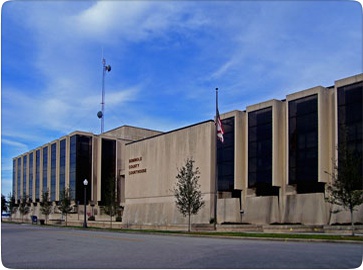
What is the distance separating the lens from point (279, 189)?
141 ft

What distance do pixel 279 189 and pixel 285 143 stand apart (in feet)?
13.8

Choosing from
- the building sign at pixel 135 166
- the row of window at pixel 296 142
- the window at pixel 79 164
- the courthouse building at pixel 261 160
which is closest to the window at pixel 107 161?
the window at pixel 79 164

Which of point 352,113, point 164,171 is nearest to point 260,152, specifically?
point 352,113

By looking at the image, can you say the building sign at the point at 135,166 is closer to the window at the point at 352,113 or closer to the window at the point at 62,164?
the window at the point at 62,164

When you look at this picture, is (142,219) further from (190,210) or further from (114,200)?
(190,210)

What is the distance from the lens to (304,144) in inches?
1612

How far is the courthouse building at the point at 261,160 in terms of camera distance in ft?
126

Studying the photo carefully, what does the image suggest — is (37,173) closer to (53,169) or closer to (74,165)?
(53,169)

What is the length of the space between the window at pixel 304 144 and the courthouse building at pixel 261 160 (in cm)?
8

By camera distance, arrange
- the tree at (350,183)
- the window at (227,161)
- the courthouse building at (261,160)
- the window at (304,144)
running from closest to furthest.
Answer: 1. the tree at (350,183)
2. the courthouse building at (261,160)
3. the window at (304,144)
4. the window at (227,161)

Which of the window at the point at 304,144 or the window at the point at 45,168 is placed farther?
the window at the point at 45,168

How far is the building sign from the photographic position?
6264cm

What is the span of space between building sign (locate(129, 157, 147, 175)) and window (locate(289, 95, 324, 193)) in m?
24.6

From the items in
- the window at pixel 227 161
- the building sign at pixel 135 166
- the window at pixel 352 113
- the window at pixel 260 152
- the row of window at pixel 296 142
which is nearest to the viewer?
the window at pixel 352 113
